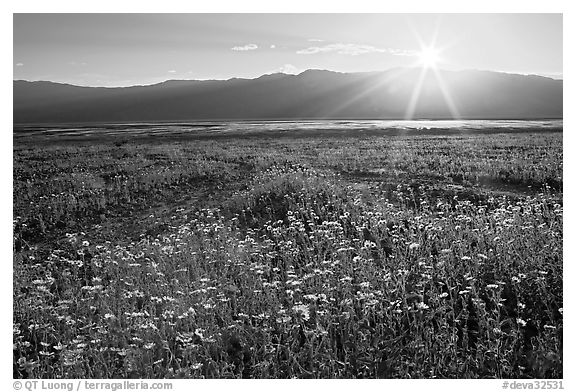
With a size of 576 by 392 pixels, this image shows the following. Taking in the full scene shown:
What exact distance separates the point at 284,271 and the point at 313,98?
351 cm

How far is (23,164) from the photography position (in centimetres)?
681

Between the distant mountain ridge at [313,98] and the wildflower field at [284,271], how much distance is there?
0.63 meters

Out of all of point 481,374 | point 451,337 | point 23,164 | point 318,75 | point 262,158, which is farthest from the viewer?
point 262,158

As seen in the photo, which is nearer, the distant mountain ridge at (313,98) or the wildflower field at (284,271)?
the wildflower field at (284,271)

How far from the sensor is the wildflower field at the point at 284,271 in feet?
13.8

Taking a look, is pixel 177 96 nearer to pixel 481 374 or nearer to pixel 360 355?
pixel 360 355

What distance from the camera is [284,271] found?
5.30 metres
